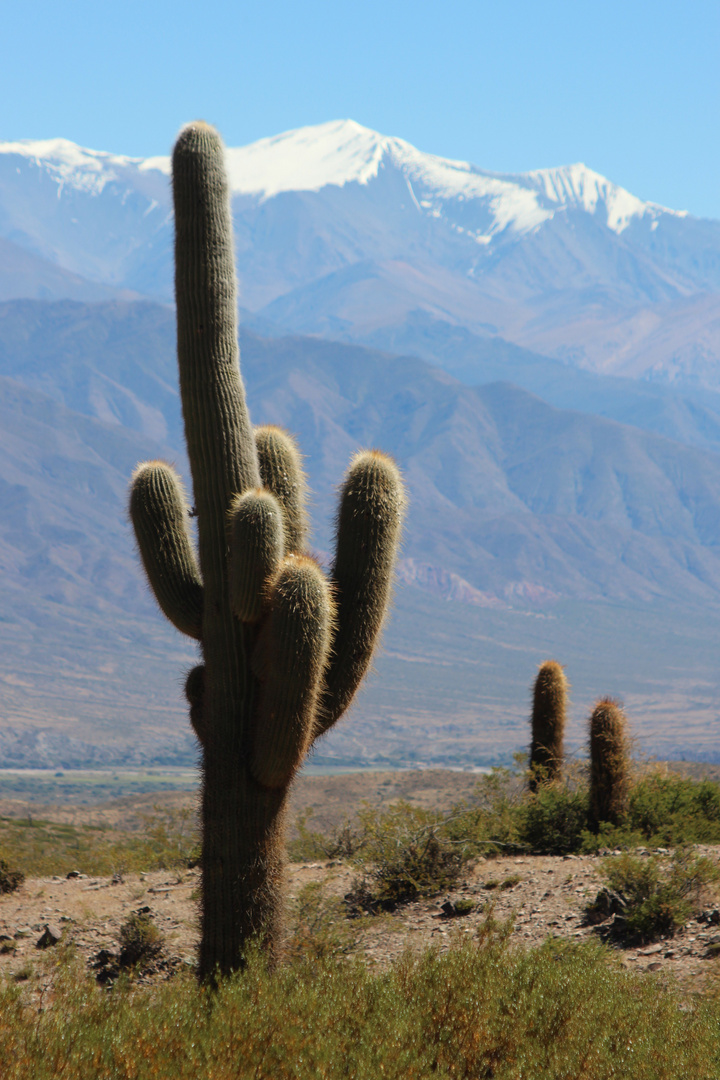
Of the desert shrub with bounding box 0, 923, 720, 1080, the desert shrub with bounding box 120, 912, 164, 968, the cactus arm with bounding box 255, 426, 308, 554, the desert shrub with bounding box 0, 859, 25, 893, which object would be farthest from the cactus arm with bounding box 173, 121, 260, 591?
the desert shrub with bounding box 0, 859, 25, 893

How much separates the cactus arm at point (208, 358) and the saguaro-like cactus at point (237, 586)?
1 centimetres

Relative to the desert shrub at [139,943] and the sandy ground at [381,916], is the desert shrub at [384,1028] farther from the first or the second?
the desert shrub at [139,943]

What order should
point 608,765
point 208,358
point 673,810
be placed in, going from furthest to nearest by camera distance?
point 673,810 → point 608,765 → point 208,358

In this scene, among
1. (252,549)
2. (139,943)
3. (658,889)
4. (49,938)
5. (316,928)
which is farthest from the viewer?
(49,938)

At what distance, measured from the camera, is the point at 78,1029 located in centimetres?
601

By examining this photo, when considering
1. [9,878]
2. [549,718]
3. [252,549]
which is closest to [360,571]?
[252,549]

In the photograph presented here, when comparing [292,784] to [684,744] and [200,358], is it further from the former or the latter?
[684,744]

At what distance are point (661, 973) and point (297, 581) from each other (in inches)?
174

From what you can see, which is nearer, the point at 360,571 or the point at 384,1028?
the point at 384,1028

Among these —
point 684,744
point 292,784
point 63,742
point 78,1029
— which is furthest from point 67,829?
point 684,744

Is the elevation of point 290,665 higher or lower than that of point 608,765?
higher

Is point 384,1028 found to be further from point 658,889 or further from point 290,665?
point 658,889

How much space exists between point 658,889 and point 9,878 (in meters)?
7.62

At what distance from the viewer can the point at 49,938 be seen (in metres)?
10.6
